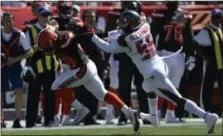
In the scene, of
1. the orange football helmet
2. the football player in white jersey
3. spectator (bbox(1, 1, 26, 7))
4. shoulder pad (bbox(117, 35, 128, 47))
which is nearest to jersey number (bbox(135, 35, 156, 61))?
the football player in white jersey

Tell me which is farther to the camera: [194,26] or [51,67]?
[194,26]

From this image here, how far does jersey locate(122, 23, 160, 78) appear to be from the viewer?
1115 centimetres

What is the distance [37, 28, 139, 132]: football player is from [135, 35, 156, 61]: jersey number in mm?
711

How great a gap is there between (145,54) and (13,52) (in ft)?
8.21

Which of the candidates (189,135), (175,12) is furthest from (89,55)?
(189,135)

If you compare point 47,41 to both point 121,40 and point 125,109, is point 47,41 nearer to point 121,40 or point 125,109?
point 121,40

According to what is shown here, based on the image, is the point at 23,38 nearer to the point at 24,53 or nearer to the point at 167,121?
the point at 24,53

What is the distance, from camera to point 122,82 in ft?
42.7

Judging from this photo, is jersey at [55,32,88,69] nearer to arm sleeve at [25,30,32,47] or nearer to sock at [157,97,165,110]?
arm sleeve at [25,30,32,47]

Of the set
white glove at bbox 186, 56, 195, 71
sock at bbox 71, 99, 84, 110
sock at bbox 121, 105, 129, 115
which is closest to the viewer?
sock at bbox 121, 105, 129, 115

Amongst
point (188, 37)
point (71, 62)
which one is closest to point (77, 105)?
point (71, 62)

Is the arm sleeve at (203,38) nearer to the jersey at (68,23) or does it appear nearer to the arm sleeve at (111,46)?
the jersey at (68,23)

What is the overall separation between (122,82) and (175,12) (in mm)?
1445

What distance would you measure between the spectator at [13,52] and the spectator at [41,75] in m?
0.13
